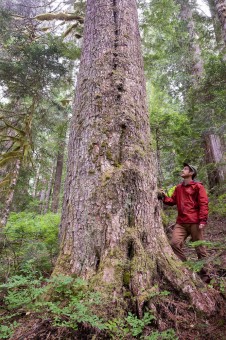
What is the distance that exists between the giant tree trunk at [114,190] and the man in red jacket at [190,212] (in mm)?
1267

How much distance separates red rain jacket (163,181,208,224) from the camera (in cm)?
423

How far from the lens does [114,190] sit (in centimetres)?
305

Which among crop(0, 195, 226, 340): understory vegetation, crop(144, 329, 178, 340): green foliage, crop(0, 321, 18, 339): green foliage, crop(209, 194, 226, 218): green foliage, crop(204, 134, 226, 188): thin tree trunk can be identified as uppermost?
crop(204, 134, 226, 188): thin tree trunk

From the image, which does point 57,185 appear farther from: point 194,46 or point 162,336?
point 162,336

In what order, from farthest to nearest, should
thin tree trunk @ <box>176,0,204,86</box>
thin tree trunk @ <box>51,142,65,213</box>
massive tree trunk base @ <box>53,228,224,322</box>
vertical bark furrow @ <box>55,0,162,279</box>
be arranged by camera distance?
1. thin tree trunk @ <box>51,142,65,213</box>
2. thin tree trunk @ <box>176,0,204,86</box>
3. vertical bark furrow @ <box>55,0,162,279</box>
4. massive tree trunk base @ <box>53,228,224,322</box>

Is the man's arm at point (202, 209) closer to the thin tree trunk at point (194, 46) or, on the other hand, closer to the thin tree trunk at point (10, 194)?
the thin tree trunk at point (10, 194)

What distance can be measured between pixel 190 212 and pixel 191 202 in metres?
0.17

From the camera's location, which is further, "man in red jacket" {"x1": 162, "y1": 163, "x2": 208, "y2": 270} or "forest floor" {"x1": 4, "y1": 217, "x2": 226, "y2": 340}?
"man in red jacket" {"x1": 162, "y1": 163, "x2": 208, "y2": 270}

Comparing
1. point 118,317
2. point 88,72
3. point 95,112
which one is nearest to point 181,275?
point 118,317

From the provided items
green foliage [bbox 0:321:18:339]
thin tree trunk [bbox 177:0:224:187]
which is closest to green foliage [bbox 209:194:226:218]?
thin tree trunk [bbox 177:0:224:187]

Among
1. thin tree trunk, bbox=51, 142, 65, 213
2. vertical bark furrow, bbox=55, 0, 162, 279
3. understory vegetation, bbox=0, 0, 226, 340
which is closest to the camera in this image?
understory vegetation, bbox=0, 0, 226, 340

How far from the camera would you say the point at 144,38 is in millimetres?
10070

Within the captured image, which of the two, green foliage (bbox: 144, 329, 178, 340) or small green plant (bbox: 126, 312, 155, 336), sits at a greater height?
small green plant (bbox: 126, 312, 155, 336)

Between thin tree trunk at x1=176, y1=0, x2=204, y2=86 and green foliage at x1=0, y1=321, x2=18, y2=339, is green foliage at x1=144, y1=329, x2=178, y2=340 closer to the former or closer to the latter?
green foliage at x1=0, y1=321, x2=18, y2=339
